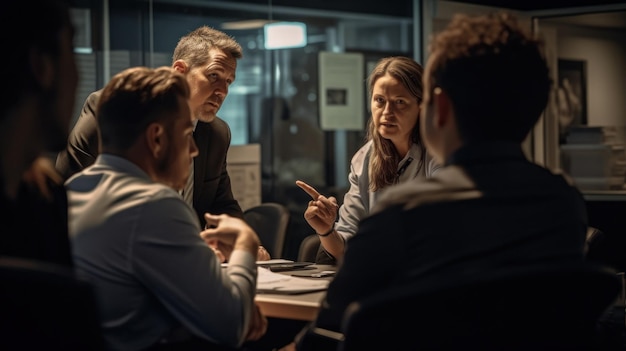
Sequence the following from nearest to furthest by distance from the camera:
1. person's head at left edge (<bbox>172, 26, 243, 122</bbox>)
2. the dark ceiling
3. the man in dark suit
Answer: the man in dark suit < person's head at left edge (<bbox>172, 26, 243, 122</bbox>) < the dark ceiling

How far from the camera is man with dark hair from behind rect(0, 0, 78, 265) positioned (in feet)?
5.20

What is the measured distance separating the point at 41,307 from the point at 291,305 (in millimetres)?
1285

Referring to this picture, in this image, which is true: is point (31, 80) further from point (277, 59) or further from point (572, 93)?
point (277, 59)

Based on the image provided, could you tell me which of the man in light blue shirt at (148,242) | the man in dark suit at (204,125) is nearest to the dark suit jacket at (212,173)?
the man in dark suit at (204,125)

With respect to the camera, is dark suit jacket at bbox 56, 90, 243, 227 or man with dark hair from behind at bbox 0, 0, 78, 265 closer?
man with dark hair from behind at bbox 0, 0, 78, 265

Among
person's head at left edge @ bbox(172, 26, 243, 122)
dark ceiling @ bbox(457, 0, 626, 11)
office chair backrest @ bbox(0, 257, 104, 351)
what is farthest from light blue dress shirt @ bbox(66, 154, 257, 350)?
dark ceiling @ bbox(457, 0, 626, 11)

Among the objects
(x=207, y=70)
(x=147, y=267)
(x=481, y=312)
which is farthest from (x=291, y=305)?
(x=207, y=70)

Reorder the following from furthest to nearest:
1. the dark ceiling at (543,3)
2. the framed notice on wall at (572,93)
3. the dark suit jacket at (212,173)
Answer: the framed notice on wall at (572,93), the dark ceiling at (543,3), the dark suit jacket at (212,173)

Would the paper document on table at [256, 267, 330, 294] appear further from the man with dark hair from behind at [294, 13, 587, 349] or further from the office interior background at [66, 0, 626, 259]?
the office interior background at [66, 0, 626, 259]

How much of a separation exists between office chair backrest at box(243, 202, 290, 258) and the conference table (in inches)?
80.6

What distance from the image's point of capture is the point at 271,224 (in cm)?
489

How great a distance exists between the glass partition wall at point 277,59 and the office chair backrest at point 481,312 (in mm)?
4939

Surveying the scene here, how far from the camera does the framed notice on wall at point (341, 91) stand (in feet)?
24.2

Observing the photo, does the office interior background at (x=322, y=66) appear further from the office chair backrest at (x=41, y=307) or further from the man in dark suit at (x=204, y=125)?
the office chair backrest at (x=41, y=307)
